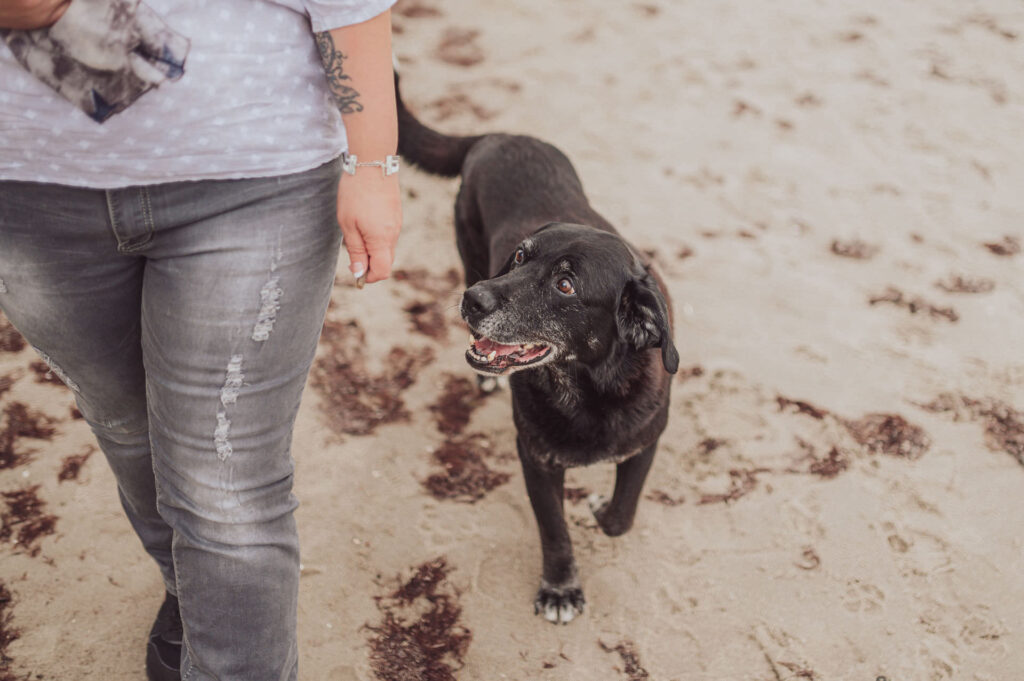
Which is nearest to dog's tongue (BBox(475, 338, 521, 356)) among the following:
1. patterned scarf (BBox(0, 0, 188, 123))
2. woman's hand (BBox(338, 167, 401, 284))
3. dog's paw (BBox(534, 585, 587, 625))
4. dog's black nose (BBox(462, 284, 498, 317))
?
dog's black nose (BBox(462, 284, 498, 317))

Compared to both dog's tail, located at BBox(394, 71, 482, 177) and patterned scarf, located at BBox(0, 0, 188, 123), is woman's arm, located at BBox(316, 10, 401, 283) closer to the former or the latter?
patterned scarf, located at BBox(0, 0, 188, 123)

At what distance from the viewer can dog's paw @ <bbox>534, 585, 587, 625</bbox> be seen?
247cm

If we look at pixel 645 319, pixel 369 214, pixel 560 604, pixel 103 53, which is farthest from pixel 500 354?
pixel 103 53

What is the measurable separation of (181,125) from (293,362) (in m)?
0.48

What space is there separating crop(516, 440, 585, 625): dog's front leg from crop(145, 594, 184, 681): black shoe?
3.49ft

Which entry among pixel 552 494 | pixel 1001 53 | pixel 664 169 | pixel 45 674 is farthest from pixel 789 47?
pixel 45 674

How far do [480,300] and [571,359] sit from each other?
0.33m

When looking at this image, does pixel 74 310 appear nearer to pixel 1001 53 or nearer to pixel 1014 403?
pixel 1014 403

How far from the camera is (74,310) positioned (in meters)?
1.44

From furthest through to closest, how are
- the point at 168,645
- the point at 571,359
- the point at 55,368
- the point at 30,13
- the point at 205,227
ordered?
1. the point at 571,359
2. the point at 168,645
3. the point at 55,368
4. the point at 205,227
5. the point at 30,13

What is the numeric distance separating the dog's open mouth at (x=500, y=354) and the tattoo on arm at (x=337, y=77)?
985mm

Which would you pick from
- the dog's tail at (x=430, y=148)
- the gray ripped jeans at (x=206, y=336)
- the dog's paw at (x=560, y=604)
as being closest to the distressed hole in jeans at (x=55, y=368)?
the gray ripped jeans at (x=206, y=336)

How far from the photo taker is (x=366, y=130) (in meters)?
1.40

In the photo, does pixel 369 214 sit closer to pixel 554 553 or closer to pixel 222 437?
pixel 222 437
